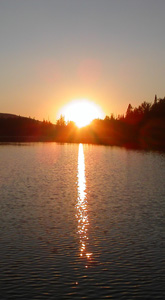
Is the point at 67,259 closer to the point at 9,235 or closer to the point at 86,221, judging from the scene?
the point at 9,235

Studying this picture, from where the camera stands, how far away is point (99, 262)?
1539 cm

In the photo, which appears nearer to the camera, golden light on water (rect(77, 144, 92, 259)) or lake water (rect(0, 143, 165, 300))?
lake water (rect(0, 143, 165, 300))

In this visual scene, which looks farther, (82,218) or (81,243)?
(82,218)

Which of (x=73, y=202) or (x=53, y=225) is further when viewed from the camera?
(x=73, y=202)

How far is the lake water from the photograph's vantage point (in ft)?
42.9

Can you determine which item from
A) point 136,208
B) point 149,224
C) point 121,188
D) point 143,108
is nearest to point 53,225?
point 149,224

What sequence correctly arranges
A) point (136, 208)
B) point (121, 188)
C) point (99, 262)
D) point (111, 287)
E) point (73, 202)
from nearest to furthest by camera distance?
point (111, 287) < point (99, 262) < point (136, 208) < point (73, 202) < point (121, 188)

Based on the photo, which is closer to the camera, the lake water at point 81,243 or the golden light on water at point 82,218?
the lake water at point 81,243

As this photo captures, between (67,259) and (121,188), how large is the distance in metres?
19.2

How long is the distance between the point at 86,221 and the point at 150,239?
4407 mm

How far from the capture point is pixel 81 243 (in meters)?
17.8

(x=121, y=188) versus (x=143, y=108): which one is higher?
(x=143, y=108)

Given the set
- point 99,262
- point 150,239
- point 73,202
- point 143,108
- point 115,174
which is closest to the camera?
point 99,262

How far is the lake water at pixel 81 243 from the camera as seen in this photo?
42.9ft
